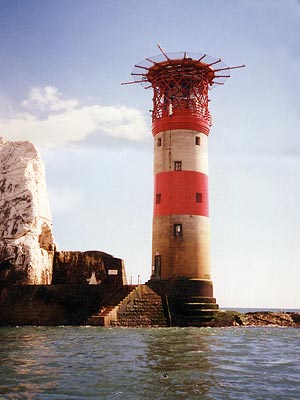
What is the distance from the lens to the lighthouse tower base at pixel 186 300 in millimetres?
32469

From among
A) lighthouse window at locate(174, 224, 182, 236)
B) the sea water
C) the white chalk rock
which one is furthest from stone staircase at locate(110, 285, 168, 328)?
the sea water

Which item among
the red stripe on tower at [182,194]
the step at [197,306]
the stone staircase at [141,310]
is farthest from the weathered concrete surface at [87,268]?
the red stripe on tower at [182,194]

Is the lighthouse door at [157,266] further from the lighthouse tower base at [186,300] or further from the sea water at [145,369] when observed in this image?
the sea water at [145,369]

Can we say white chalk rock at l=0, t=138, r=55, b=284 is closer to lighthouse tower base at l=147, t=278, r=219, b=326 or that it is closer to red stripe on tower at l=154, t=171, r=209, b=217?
lighthouse tower base at l=147, t=278, r=219, b=326

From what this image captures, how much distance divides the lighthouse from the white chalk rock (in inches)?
322

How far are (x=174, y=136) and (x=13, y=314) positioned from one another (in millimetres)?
17059

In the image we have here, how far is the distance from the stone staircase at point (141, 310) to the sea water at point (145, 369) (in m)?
7.56

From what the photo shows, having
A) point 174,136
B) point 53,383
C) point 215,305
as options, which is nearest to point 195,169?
point 174,136

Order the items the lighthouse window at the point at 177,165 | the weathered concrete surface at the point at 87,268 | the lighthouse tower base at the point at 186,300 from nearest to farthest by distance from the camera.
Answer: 1. the lighthouse tower base at the point at 186,300
2. the weathered concrete surface at the point at 87,268
3. the lighthouse window at the point at 177,165

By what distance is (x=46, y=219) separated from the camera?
39.5 meters

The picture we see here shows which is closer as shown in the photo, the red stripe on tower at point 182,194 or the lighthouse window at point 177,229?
the lighthouse window at point 177,229

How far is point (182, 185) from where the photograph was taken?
36.5 meters

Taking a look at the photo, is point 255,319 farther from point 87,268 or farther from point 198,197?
point 87,268

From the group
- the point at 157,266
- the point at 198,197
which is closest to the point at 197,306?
the point at 157,266
